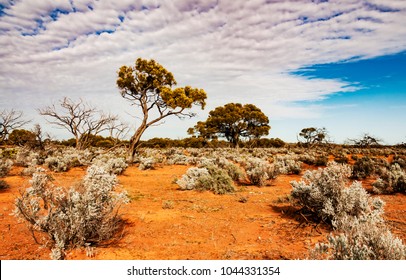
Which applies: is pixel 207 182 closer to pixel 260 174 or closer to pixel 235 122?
pixel 260 174

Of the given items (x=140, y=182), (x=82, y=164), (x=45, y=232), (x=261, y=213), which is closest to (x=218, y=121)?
(x=82, y=164)

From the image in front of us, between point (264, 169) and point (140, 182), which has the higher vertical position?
point (264, 169)

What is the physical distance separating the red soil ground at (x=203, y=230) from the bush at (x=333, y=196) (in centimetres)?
42

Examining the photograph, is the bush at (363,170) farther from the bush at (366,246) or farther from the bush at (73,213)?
the bush at (73,213)

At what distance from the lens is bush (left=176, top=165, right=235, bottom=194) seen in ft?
33.1

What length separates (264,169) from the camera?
12062 mm

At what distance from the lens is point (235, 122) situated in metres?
41.4

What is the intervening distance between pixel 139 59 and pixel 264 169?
12454 millimetres

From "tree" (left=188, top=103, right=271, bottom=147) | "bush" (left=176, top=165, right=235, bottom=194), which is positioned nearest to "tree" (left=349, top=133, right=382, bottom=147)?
"tree" (left=188, top=103, right=271, bottom=147)

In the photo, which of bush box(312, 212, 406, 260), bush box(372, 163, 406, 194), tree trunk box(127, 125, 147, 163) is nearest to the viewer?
bush box(312, 212, 406, 260)

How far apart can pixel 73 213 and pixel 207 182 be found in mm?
6088

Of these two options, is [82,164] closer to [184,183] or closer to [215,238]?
[184,183]

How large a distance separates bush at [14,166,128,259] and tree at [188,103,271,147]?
1404 inches

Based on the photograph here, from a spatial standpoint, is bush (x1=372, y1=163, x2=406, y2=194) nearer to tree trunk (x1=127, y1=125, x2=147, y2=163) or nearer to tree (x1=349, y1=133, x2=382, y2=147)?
tree trunk (x1=127, y1=125, x2=147, y2=163)
